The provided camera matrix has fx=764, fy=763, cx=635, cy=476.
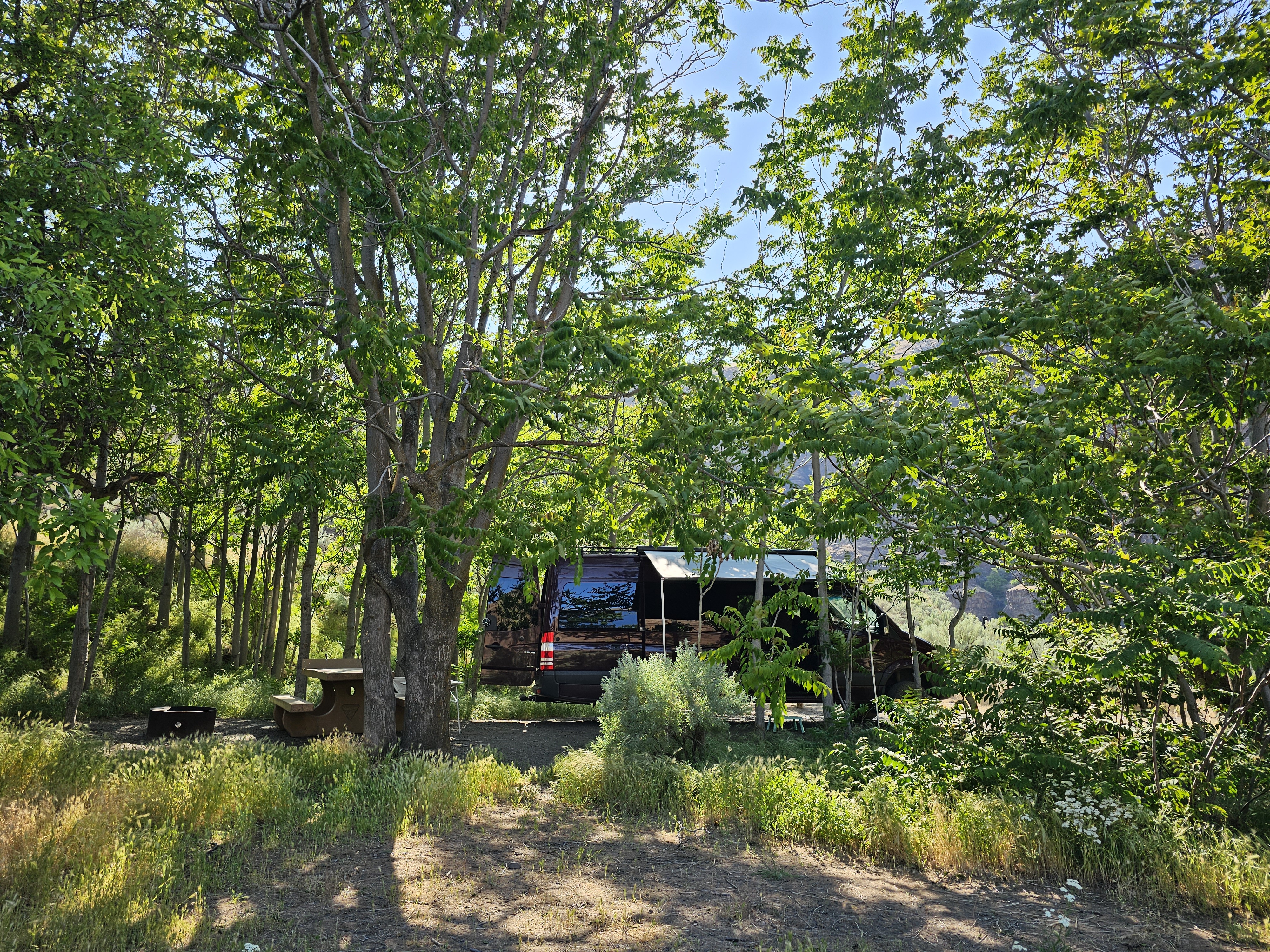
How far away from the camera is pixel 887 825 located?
6.11 metres

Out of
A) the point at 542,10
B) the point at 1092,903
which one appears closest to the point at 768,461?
the point at 1092,903

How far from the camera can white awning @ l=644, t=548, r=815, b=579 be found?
468 inches

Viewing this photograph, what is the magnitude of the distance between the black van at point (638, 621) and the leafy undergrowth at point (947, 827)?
4.34 m

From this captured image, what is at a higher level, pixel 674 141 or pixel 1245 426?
pixel 674 141

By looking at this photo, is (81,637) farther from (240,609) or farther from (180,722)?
(240,609)

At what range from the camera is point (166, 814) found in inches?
243

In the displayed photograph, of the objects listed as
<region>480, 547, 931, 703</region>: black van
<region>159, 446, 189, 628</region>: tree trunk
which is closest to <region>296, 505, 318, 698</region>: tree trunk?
<region>159, 446, 189, 628</region>: tree trunk

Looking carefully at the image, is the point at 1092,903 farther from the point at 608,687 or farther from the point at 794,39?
the point at 794,39

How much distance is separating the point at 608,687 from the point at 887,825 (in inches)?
143

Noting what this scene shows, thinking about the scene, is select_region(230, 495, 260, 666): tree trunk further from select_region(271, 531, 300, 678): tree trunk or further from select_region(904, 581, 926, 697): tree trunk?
select_region(904, 581, 926, 697): tree trunk

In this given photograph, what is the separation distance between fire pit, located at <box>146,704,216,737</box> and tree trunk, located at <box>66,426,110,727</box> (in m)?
0.97

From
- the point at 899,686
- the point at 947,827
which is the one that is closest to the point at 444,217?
the point at 947,827

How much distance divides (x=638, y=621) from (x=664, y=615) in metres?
0.75

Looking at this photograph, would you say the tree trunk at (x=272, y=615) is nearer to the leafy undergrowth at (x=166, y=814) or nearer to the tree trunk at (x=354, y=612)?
the tree trunk at (x=354, y=612)
